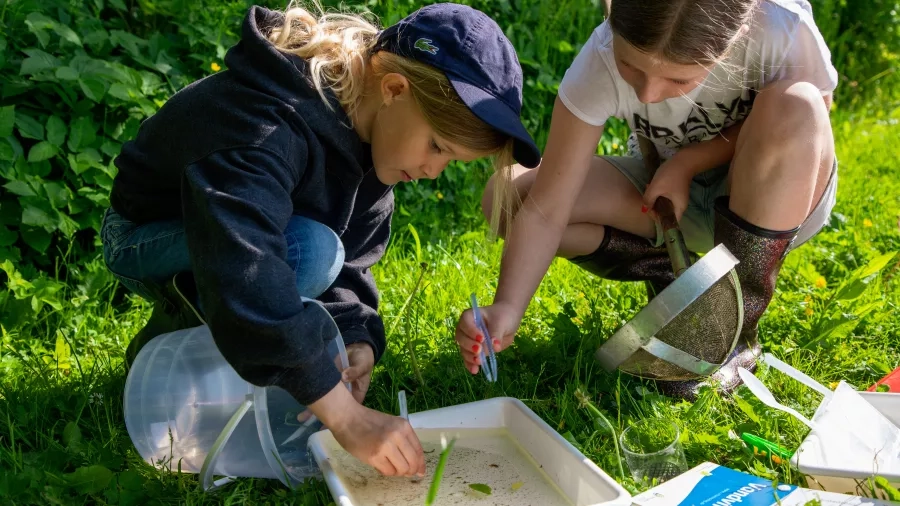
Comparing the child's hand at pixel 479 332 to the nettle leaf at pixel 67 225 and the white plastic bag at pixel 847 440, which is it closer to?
the white plastic bag at pixel 847 440

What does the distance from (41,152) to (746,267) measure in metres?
1.64

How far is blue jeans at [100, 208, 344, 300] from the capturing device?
1.71 metres

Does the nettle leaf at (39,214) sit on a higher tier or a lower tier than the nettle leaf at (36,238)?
higher

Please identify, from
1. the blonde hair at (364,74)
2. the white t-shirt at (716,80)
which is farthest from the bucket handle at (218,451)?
the white t-shirt at (716,80)

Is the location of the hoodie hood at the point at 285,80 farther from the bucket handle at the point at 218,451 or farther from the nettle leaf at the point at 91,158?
the nettle leaf at the point at 91,158

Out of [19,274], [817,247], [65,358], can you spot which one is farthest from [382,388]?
[817,247]

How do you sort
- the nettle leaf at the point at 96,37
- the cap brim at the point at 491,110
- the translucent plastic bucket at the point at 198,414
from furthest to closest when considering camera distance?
the nettle leaf at the point at 96,37 → the translucent plastic bucket at the point at 198,414 → the cap brim at the point at 491,110

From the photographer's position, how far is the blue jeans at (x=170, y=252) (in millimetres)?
1706

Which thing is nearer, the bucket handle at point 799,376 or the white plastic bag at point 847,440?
the white plastic bag at point 847,440

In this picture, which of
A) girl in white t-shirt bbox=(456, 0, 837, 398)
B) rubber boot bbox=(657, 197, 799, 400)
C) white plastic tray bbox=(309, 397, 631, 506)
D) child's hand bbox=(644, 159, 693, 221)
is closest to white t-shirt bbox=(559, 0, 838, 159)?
girl in white t-shirt bbox=(456, 0, 837, 398)

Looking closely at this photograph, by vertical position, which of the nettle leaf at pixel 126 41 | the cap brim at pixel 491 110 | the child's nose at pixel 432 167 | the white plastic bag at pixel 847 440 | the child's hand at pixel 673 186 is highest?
the cap brim at pixel 491 110

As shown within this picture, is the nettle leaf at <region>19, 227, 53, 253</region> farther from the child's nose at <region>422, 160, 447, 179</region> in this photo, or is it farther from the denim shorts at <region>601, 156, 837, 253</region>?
the denim shorts at <region>601, 156, 837, 253</region>

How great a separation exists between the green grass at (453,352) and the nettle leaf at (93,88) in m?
0.40

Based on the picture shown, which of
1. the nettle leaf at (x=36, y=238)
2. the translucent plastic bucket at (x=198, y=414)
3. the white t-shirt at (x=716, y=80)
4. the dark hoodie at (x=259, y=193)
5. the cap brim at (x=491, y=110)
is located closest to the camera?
the dark hoodie at (x=259, y=193)
